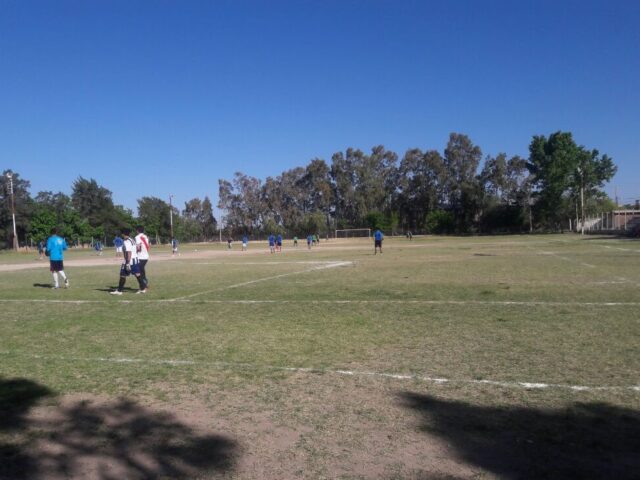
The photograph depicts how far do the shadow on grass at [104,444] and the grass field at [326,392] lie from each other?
0.02 meters

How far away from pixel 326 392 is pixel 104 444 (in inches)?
79.7

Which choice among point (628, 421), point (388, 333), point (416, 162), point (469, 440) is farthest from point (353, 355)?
point (416, 162)

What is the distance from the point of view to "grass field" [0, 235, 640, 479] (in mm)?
3738

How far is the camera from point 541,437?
4000 millimetres

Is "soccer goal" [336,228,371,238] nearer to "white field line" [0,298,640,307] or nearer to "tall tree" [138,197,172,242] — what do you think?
"tall tree" [138,197,172,242]

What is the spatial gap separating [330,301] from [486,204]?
88.5 m

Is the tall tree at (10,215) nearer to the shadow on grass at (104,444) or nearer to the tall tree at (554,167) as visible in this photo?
the tall tree at (554,167)

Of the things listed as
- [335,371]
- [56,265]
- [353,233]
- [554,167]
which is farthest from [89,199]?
[335,371]

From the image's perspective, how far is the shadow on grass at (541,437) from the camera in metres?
3.54

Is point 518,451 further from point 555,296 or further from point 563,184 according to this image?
point 563,184

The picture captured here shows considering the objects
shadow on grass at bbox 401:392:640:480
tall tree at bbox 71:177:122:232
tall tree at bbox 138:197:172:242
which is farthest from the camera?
tall tree at bbox 71:177:122:232

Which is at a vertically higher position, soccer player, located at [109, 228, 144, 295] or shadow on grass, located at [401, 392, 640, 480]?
soccer player, located at [109, 228, 144, 295]

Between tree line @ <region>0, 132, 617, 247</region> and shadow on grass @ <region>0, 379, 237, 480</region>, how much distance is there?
80861mm

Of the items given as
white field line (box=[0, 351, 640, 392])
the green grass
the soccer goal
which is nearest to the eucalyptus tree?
the soccer goal
